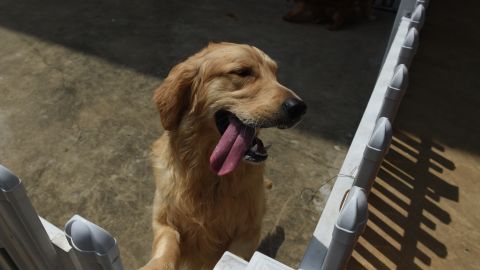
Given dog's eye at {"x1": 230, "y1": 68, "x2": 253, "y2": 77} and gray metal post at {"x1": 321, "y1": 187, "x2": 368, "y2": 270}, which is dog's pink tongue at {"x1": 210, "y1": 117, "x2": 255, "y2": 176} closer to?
dog's eye at {"x1": 230, "y1": 68, "x2": 253, "y2": 77}

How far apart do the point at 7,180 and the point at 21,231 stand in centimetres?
27

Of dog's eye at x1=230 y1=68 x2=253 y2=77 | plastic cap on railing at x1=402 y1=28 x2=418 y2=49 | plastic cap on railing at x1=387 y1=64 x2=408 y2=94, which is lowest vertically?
dog's eye at x1=230 y1=68 x2=253 y2=77

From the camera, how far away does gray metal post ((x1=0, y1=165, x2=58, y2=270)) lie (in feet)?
3.95

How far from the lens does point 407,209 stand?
2.81 meters

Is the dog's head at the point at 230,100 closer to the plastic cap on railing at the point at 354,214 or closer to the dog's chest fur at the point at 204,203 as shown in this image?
the dog's chest fur at the point at 204,203

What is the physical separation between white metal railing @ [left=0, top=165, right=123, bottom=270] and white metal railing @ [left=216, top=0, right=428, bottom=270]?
1.58 feet

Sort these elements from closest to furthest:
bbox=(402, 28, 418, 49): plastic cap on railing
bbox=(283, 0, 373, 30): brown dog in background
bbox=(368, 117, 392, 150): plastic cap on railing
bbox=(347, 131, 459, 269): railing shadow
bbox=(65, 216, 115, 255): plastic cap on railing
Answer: bbox=(65, 216, 115, 255): plastic cap on railing
bbox=(368, 117, 392, 150): plastic cap on railing
bbox=(402, 28, 418, 49): plastic cap on railing
bbox=(347, 131, 459, 269): railing shadow
bbox=(283, 0, 373, 30): brown dog in background

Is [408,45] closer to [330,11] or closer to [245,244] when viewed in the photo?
[245,244]

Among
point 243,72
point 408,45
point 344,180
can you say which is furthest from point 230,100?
point 408,45

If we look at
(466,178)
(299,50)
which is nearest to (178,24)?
(299,50)

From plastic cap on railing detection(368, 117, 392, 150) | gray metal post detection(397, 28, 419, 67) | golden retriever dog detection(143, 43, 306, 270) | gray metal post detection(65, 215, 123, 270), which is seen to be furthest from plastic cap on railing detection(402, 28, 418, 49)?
gray metal post detection(65, 215, 123, 270)

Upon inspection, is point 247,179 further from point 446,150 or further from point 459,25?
point 459,25

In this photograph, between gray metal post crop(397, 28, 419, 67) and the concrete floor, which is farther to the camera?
the concrete floor

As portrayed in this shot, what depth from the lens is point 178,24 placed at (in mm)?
5645
